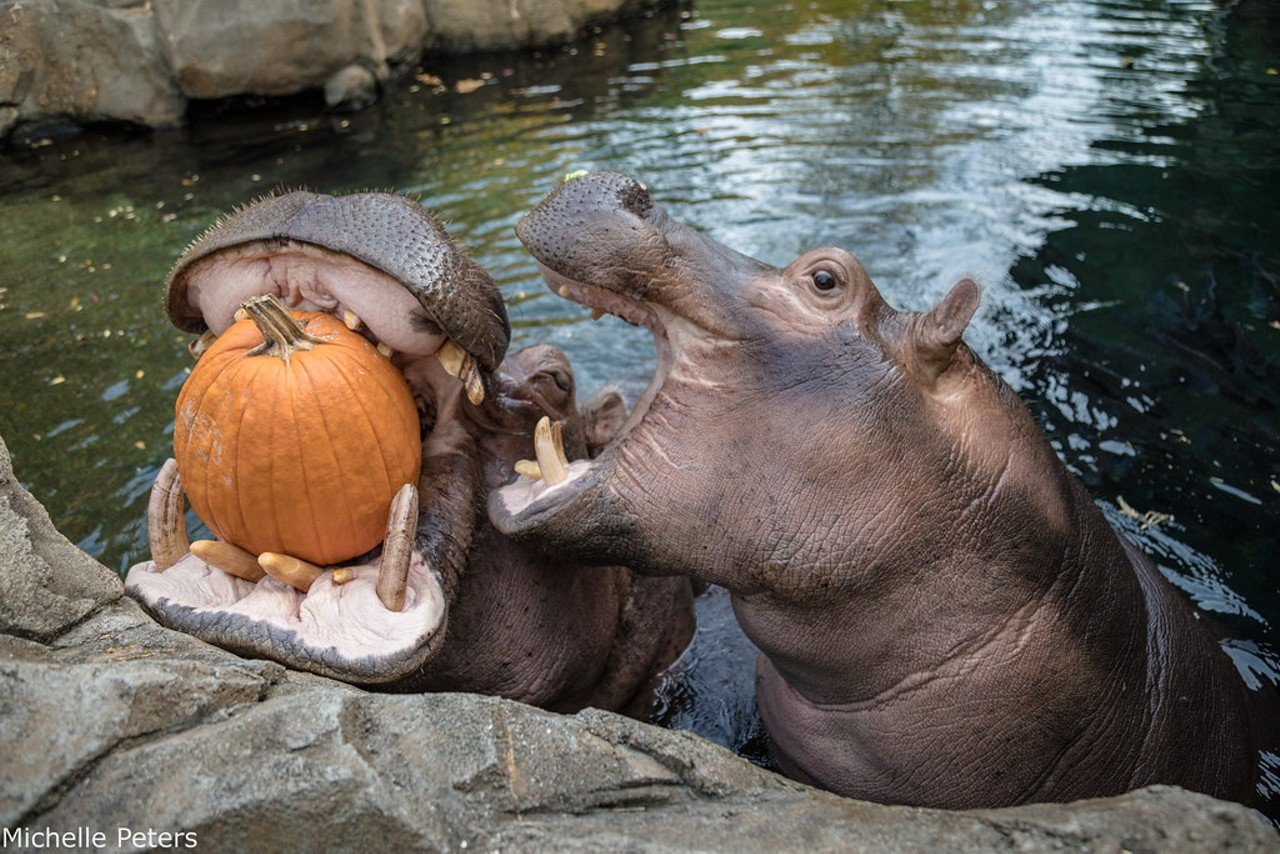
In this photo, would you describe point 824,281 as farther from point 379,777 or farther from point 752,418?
point 379,777

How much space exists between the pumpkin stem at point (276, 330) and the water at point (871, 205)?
1.98 metres

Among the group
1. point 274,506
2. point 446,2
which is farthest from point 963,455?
point 446,2

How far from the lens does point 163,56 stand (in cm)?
1177

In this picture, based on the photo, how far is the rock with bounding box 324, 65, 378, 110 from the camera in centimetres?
1209

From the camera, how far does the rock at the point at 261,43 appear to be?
11.6 m

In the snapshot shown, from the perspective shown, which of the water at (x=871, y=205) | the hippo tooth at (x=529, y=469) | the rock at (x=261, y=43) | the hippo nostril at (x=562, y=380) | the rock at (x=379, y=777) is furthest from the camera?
the rock at (x=261, y=43)

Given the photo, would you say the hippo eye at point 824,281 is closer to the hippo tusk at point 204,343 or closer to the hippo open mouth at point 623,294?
the hippo open mouth at point 623,294

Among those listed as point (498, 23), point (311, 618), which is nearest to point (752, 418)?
point (311, 618)

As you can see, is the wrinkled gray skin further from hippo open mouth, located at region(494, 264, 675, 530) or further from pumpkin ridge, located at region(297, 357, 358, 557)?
pumpkin ridge, located at region(297, 357, 358, 557)

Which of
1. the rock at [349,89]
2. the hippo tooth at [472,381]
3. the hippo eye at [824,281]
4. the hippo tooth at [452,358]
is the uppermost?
the hippo eye at [824,281]

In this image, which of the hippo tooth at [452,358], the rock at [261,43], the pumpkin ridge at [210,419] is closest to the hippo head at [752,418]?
the hippo tooth at [452,358]

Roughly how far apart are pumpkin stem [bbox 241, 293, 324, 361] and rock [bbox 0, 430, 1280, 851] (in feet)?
2.47

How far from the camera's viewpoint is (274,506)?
111 inches

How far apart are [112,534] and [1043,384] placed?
4.67 metres
